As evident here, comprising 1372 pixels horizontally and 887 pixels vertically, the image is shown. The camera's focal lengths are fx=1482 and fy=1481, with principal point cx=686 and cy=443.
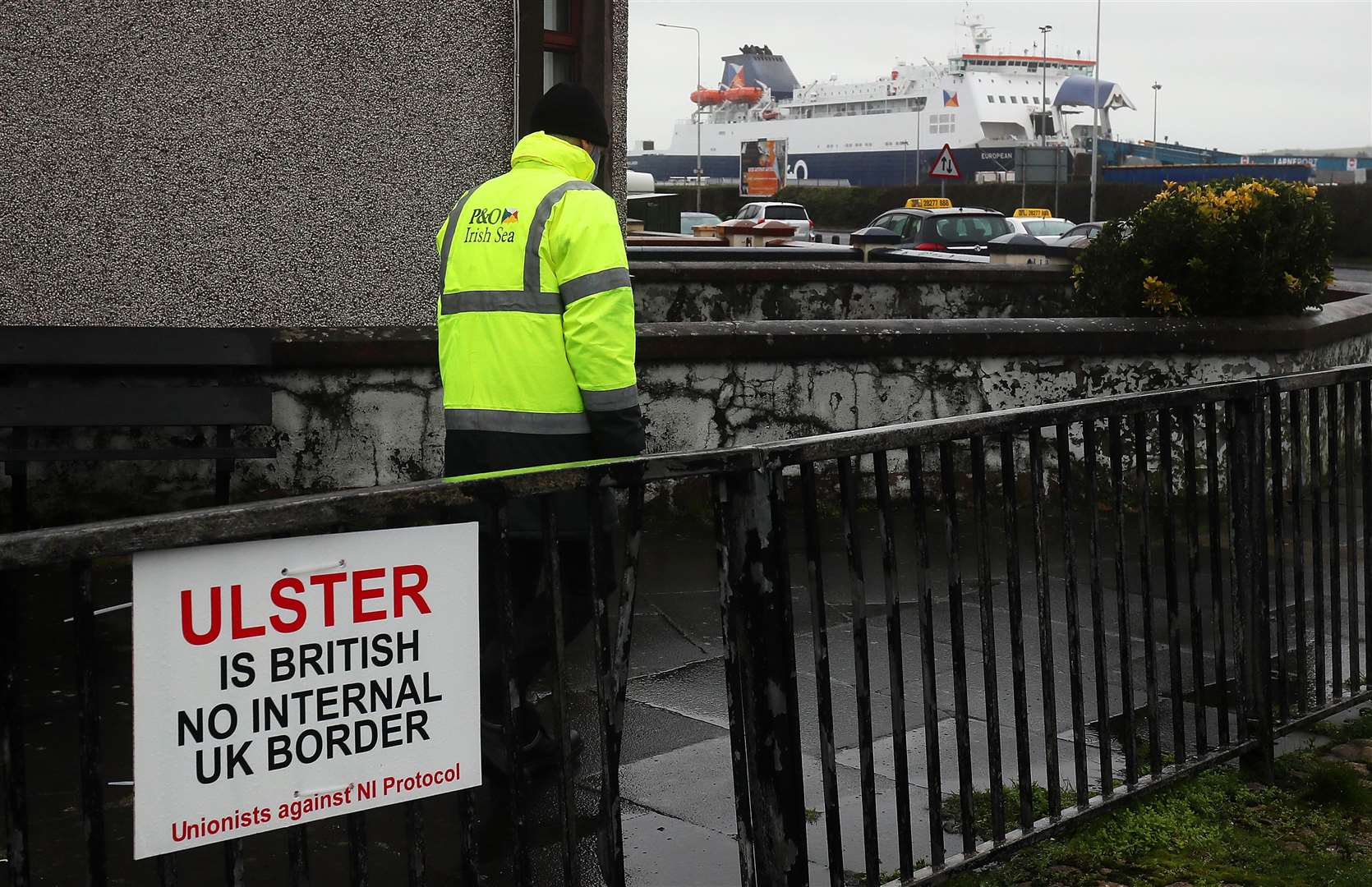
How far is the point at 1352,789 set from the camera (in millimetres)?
4305

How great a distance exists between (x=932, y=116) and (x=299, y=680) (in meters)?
84.1

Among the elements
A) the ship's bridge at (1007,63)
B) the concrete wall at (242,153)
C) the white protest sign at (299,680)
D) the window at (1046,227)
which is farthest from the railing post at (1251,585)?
the ship's bridge at (1007,63)

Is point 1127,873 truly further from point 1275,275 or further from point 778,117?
point 778,117

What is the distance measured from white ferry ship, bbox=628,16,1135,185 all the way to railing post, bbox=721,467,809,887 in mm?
73602

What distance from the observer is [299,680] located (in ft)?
8.32

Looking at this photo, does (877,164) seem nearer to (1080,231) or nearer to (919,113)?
(919,113)

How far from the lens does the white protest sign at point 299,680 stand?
2.38 metres

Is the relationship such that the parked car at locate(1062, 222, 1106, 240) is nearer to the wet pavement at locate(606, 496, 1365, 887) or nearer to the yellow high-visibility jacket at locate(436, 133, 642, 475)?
the wet pavement at locate(606, 496, 1365, 887)

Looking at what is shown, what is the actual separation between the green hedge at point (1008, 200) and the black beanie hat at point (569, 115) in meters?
35.8

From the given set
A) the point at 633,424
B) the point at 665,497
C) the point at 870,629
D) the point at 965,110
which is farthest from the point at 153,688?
the point at 965,110

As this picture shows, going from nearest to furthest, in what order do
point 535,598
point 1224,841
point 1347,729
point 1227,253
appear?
point 1224,841 → point 535,598 → point 1347,729 → point 1227,253

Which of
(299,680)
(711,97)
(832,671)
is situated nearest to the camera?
(299,680)

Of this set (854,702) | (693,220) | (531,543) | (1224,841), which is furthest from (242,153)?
(693,220)

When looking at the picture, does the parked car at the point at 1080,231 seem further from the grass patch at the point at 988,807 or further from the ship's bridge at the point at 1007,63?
the ship's bridge at the point at 1007,63
